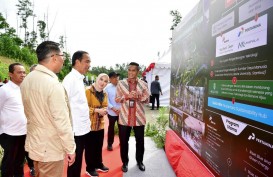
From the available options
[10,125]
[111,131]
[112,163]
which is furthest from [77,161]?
[111,131]

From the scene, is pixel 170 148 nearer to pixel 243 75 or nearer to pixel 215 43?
pixel 215 43

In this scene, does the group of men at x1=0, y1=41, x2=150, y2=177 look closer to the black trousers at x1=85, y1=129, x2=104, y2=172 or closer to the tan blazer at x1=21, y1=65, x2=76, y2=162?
the tan blazer at x1=21, y1=65, x2=76, y2=162

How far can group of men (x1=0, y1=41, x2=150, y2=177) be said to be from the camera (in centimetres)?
210

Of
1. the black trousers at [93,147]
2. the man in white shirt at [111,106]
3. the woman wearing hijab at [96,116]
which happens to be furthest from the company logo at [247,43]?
the man in white shirt at [111,106]

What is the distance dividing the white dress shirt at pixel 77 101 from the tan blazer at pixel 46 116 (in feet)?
2.67

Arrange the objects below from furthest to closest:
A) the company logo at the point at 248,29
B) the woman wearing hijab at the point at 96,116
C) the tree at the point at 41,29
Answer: the tree at the point at 41,29, the woman wearing hijab at the point at 96,116, the company logo at the point at 248,29

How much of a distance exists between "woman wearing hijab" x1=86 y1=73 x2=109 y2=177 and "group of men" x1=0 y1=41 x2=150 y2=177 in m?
0.29

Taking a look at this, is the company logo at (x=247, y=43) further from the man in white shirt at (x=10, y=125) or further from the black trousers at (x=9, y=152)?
the black trousers at (x=9, y=152)

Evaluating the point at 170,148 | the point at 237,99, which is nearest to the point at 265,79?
the point at 237,99

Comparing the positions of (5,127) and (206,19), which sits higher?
(206,19)

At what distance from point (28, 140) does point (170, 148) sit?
8.81 feet

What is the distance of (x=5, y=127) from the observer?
10.3ft

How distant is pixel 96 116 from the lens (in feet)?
12.2

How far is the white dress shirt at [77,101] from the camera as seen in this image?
9.82ft
